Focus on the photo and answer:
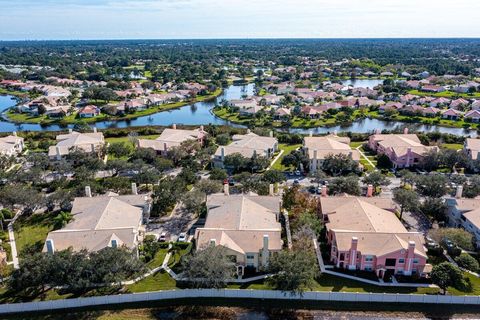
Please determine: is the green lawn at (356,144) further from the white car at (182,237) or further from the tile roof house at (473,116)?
the white car at (182,237)

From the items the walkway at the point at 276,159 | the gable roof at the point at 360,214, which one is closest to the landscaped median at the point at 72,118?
the walkway at the point at 276,159

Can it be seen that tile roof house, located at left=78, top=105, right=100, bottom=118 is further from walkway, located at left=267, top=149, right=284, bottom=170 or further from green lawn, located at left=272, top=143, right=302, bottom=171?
walkway, located at left=267, top=149, right=284, bottom=170

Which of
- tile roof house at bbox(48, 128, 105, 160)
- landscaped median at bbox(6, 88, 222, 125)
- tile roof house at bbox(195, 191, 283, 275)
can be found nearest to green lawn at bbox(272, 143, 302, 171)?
tile roof house at bbox(195, 191, 283, 275)

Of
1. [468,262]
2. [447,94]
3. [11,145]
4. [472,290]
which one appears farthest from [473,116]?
[11,145]

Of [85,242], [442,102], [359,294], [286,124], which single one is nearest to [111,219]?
[85,242]

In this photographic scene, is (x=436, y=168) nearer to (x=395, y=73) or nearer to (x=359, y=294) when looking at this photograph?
(x=359, y=294)

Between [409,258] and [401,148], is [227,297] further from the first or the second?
[401,148]
